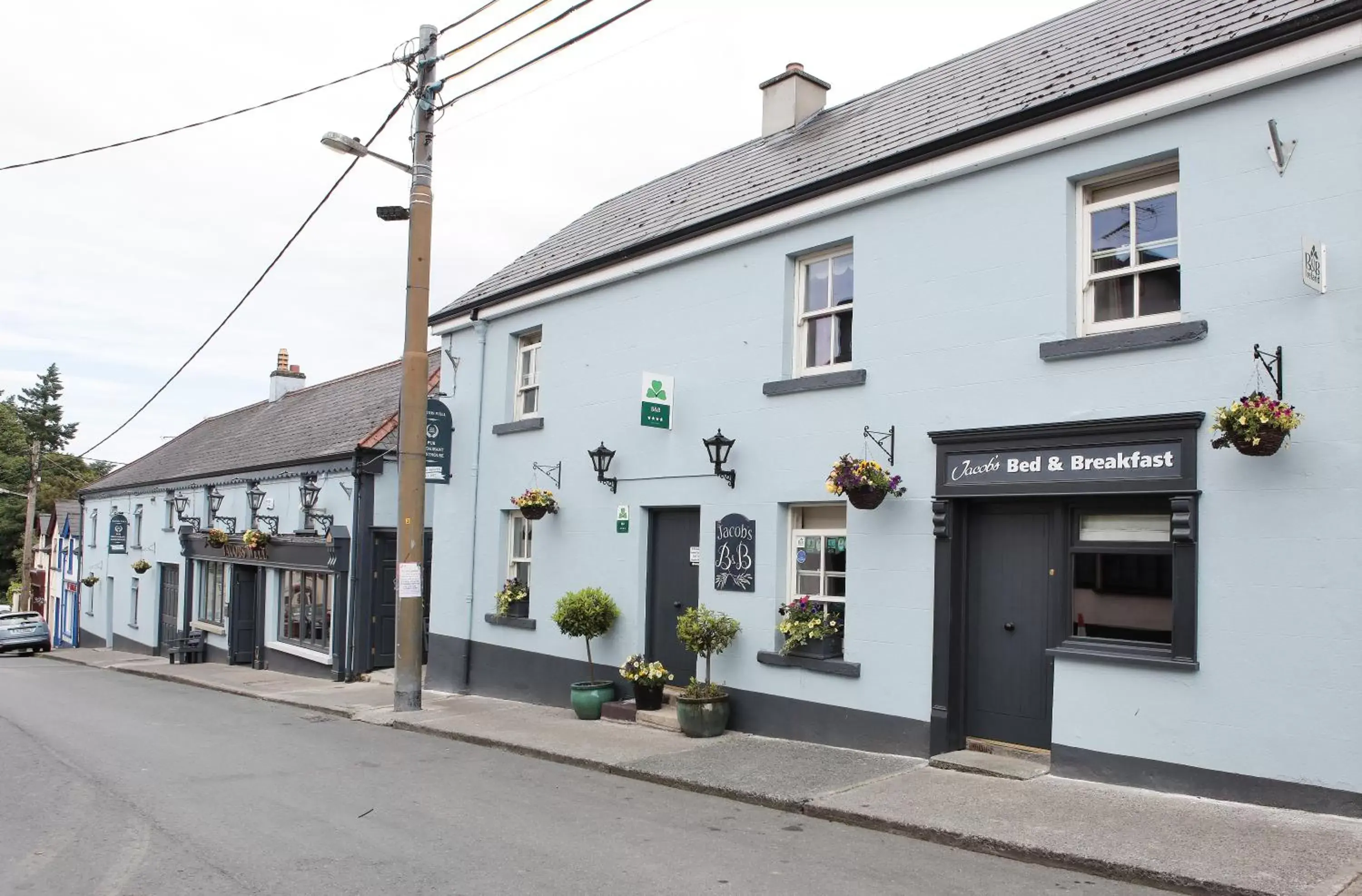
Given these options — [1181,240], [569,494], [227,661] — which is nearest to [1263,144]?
[1181,240]

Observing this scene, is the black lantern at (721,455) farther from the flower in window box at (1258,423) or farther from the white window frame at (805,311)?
the flower in window box at (1258,423)

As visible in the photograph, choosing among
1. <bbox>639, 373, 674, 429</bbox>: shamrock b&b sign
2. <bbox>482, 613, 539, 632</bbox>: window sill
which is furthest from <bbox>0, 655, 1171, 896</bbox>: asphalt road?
<bbox>639, 373, 674, 429</bbox>: shamrock b&b sign

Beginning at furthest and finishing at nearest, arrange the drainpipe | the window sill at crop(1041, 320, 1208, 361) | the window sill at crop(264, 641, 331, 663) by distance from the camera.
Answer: the window sill at crop(264, 641, 331, 663) < the drainpipe < the window sill at crop(1041, 320, 1208, 361)

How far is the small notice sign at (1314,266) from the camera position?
23.5 feet

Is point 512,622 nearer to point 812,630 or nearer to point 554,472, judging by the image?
point 554,472

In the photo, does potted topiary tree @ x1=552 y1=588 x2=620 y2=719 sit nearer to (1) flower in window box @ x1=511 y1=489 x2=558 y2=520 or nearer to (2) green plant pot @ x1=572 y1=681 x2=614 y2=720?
(2) green plant pot @ x1=572 y1=681 x2=614 y2=720

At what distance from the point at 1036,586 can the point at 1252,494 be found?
6.68 ft

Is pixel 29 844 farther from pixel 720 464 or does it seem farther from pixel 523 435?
pixel 523 435

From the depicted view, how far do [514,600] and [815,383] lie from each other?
6.44 meters

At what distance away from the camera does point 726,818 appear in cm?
795

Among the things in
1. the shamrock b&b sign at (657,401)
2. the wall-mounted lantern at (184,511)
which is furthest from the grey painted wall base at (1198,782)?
the wall-mounted lantern at (184,511)

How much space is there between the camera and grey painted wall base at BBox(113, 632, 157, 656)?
32781 mm

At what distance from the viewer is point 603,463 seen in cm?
1339

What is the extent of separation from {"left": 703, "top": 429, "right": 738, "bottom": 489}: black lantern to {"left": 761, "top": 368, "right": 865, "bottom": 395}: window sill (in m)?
0.69
